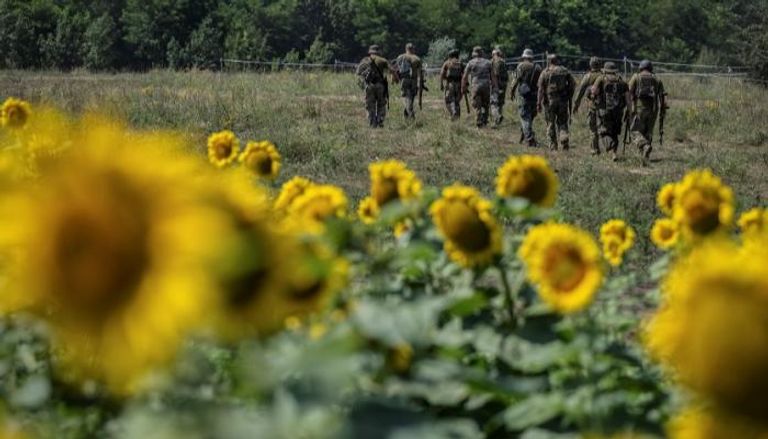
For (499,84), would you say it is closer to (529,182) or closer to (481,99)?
(481,99)

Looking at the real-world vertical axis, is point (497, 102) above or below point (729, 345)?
below

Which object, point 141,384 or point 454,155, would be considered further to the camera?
point 454,155

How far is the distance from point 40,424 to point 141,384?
12.3 inches

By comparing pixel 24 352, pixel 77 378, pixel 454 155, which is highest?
pixel 77 378

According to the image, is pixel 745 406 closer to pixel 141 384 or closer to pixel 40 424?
pixel 141 384

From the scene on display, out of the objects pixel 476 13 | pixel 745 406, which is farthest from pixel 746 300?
pixel 476 13

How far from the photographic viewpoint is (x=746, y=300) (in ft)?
3.03

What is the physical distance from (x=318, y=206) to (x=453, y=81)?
58.6ft

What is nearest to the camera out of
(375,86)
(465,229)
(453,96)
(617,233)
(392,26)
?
(465,229)

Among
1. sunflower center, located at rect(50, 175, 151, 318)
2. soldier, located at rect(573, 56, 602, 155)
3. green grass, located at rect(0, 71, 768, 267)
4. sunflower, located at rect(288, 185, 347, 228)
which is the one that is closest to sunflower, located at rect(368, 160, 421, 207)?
sunflower, located at rect(288, 185, 347, 228)

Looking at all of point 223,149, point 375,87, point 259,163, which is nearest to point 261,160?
point 259,163

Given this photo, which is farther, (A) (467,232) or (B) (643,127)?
(B) (643,127)

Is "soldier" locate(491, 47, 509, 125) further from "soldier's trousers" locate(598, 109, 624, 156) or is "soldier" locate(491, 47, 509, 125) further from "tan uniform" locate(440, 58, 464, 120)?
"soldier's trousers" locate(598, 109, 624, 156)

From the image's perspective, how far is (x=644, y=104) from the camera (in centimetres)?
1509
